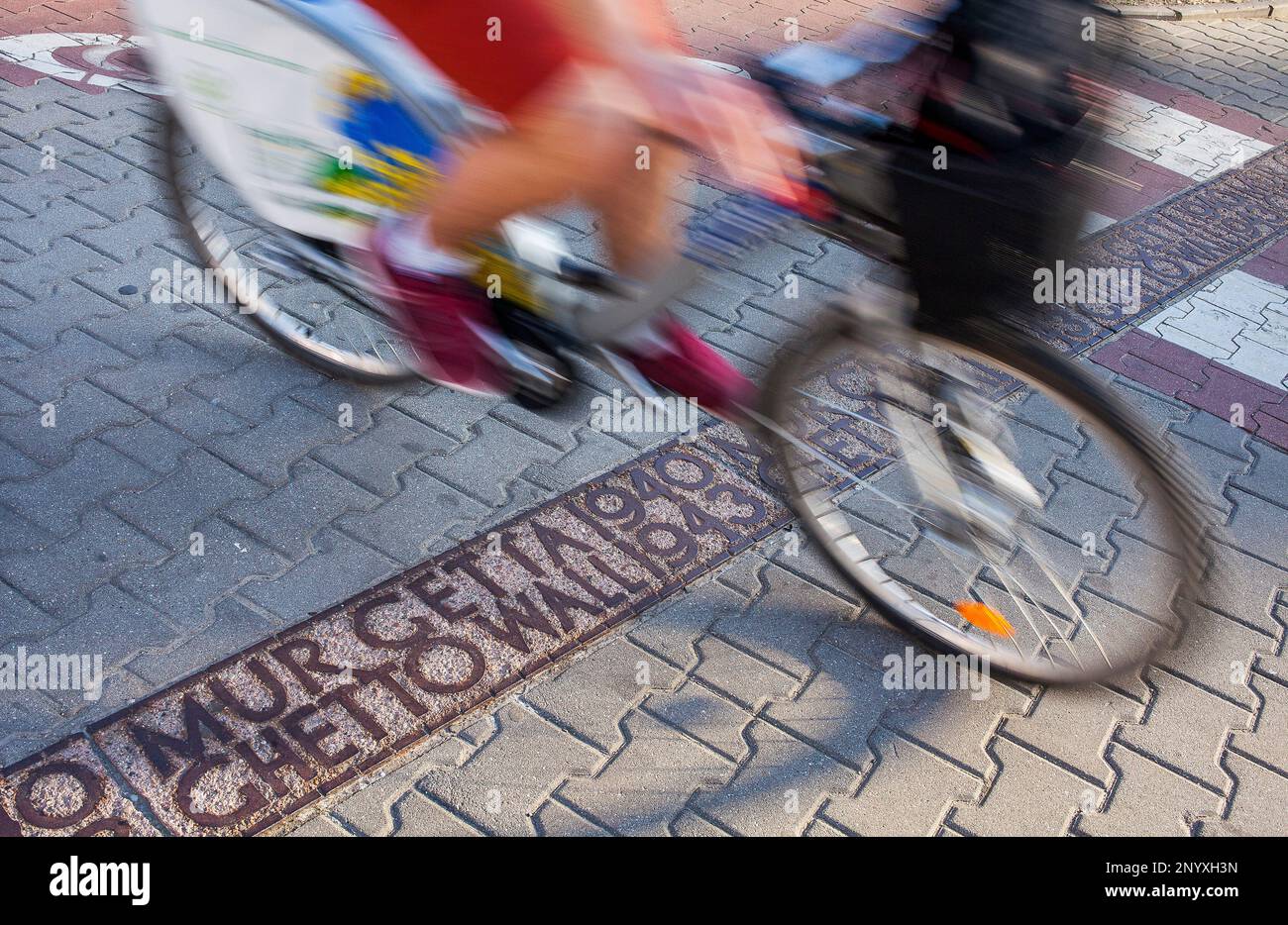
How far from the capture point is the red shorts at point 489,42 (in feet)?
Answer: 7.86

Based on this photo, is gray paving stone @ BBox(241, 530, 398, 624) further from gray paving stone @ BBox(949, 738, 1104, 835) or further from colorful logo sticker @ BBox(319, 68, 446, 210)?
gray paving stone @ BBox(949, 738, 1104, 835)

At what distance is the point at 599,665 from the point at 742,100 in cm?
140

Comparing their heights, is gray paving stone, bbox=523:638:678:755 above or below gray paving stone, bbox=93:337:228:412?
below

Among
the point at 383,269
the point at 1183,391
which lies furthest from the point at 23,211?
the point at 1183,391

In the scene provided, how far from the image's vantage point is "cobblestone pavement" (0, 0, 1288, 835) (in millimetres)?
2596

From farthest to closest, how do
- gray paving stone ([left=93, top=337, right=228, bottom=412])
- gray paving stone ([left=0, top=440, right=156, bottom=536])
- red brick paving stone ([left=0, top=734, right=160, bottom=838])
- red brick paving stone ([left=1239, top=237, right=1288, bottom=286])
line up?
1. red brick paving stone ([left=1239, top=237, right=1288, bottom=286])
2. gray paving stone ([left=93, top=337, right=228, bottom=412])
3. gray paving stone ([left=0, top=440, right=156, bottom=536])
4. red brick paving stone ([left=0, top=734, right=160, bottom=838])

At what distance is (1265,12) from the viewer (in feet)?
27.6

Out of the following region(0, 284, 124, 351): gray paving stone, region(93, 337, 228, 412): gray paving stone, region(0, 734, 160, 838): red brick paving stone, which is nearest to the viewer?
region(0, 734, 160, 838): red brick paving stone

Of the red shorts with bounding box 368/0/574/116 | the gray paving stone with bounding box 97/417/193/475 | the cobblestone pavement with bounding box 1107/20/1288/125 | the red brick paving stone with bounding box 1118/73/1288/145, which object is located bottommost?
the gray paving stone with bounding box 97/417/193/475

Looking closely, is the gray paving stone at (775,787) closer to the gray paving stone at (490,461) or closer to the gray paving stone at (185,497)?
the gray paving stone at (490,461)

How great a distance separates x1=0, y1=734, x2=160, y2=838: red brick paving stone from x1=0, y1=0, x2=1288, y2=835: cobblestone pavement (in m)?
0.07

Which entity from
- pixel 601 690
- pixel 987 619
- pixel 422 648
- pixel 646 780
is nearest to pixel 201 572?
pixel 422 648

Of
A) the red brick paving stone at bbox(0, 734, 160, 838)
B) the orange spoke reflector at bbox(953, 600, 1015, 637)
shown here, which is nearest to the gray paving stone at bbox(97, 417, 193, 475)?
the red brick paving stone at bbox(0, 734, 160, 838)

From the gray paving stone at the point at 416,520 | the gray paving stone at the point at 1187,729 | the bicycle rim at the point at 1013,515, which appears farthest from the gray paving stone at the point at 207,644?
the gray paving stone at the point at 1187,729
